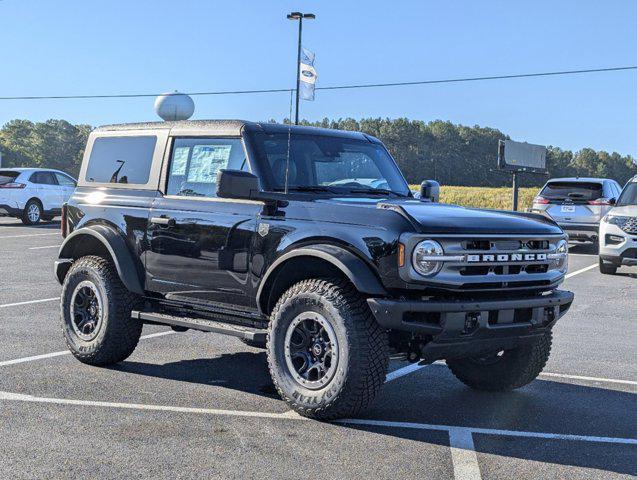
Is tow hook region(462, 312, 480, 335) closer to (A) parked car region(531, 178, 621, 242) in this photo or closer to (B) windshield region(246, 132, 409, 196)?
(B) windshield region(246, 132, 409, 196)

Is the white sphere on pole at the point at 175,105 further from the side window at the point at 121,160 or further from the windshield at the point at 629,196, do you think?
the side window at the point at 121,160

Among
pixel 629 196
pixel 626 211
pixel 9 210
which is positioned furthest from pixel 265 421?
pixel 9 210

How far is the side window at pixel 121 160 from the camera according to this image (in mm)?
6812

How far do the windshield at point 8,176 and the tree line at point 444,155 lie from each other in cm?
5881

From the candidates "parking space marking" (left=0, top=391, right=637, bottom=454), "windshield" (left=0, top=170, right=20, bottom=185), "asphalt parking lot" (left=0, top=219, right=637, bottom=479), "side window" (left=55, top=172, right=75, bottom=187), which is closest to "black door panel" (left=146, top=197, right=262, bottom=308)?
"asphalt parking lot" (left=0, top=219, right=637, bottom=479)

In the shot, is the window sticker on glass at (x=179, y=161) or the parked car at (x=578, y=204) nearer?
the window sticker on glass at (x=179, y=161)

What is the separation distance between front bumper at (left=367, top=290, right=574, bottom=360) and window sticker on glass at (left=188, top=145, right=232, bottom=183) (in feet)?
6.17

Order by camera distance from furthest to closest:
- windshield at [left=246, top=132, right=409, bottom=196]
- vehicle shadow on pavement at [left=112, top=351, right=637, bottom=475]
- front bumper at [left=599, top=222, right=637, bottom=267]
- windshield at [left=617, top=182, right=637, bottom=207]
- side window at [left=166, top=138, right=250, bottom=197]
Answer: windshield at [left=617, top=182, right=637, bottom=207], front bumper at [left=599, top=222, right=637, bottom=267], side window at [left=166, top=138, right=250, bottom=197], windshield at [left=246, top=132, right=409, bottom=196], vehicle shadow on pavement at [left=112, top=351, right=637, bottom=475]

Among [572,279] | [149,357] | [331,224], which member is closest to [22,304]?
[149,357]

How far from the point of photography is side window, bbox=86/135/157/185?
22.4ft

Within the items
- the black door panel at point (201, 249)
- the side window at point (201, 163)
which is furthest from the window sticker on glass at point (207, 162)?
the black door panel at point (201, 249)

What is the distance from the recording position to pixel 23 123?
146 metres

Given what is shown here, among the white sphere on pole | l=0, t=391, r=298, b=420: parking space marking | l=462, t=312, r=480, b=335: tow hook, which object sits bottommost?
l=0, t=391, r=298, b=420: parking space marking

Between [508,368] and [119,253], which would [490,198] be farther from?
[119,253]
